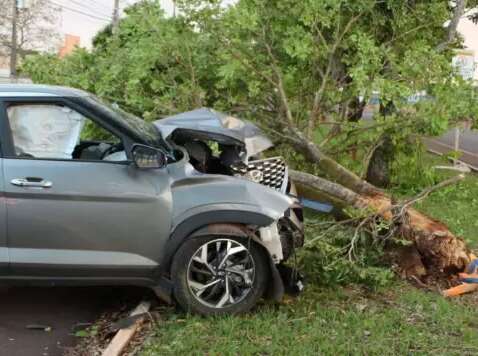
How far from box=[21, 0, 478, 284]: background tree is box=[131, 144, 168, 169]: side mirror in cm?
235

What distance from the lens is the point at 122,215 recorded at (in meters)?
4.62

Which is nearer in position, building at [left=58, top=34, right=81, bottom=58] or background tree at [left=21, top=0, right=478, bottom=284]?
background tree at [left=21, top=0, right=478, bottom=284]

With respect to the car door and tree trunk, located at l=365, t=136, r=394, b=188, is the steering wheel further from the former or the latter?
tree trunk, located at l=365, t=136, r=394, b=188

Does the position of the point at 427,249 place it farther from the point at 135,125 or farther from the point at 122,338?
the point at 122,338

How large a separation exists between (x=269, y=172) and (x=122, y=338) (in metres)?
2.17

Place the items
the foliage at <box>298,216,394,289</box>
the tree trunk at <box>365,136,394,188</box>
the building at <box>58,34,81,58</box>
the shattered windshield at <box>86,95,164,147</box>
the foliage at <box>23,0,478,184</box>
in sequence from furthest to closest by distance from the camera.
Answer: the tree trunk at <box>365,136,394,188</box>, the building at <box>58,34,81,58</box>, the foliage at <box>23,0,478,184</box>, the foliage at <box>298,216,394,289</box>, the shattered windshield at <box>86,95,164,147</box>

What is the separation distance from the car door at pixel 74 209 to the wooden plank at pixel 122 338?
37 cm

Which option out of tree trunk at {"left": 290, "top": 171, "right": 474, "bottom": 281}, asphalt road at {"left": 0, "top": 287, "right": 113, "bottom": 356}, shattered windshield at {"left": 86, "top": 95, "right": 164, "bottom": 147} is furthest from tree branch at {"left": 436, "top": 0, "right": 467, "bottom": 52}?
asphalt road at {"left": 0, "top": 287, "right": 113, "bottom": 356}

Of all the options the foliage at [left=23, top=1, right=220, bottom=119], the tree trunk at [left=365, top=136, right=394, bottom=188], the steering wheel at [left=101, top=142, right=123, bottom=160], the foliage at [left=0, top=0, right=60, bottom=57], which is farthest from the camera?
the foliage at [left=0, top=0, right=60, bottom=57]

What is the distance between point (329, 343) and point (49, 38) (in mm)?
42600

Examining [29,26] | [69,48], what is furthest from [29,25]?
[69,48]

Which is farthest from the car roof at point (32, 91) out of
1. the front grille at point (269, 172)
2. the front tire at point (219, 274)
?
the front grille at point (269, 172)

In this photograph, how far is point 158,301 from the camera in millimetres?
5262

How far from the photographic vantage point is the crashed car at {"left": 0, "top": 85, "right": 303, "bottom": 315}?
4.52 metres
